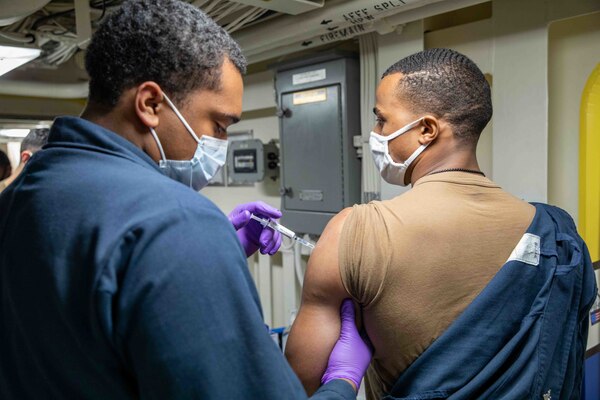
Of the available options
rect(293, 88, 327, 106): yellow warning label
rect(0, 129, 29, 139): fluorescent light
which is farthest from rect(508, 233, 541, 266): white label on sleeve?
rect(0, 129, 29, 139): fluorescent light

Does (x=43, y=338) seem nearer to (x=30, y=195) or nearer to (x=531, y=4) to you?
(x=30, y=195)

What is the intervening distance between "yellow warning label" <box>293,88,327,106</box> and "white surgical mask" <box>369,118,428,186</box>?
105 cm

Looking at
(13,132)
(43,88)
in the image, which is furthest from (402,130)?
(13,132)

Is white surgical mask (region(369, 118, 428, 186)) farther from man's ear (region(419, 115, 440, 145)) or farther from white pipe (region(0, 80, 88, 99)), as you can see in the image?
white pipe (region(0, 80, 88, 99))

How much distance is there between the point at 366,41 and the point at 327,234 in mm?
1353

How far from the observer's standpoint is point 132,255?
0.56 metres

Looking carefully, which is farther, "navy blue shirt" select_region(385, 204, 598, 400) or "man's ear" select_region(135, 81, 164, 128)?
"navy blue shirt" select_region(385, 204, 598, 400)

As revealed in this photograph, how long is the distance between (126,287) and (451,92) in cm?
90

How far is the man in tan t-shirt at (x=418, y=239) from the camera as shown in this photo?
994mm

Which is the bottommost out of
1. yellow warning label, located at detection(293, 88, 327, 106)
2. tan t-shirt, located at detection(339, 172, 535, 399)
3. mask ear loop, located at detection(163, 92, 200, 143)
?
tan t-shirt, located at detection(339, 172, 535, 399)

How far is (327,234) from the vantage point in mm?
1078

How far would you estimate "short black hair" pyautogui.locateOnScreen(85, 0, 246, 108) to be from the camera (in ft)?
2.46

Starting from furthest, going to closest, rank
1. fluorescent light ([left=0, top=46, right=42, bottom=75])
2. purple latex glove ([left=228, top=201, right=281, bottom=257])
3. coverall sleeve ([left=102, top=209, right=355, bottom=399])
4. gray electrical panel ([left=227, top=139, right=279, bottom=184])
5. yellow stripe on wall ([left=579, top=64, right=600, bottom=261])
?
gray electrical panel ([left=227, top=139, right=279, bottom=184])
fluorescent light ([left=0, top=46, right=42, bottom=75])
yellow stripe on wall ([left=579, top=64, right=600, bottom=261])
purple latex glove ([left=228, top=201, right=281, bottom=257])
coverall sleeve ([left=102, top=209, right=355, bottom=399])

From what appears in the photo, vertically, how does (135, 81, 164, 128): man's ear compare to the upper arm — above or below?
above
